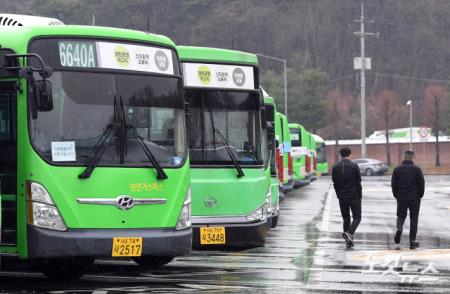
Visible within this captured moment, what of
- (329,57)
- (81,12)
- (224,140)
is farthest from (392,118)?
(224,140)

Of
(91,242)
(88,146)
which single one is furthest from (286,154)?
(91,242)

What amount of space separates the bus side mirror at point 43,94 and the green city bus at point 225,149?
12.1 ft

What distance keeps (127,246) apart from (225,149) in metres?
3.44

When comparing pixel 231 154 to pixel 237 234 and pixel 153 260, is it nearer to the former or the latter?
pixel 237 234

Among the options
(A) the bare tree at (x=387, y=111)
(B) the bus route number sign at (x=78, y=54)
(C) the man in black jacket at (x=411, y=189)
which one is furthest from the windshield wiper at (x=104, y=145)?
(A) the bare tree at (x=387, y=111)

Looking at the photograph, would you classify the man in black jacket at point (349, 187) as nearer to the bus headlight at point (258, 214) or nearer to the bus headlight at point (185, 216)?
the bus headlight at point (258, 214)

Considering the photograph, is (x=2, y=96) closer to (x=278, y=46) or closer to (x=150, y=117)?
(x=150, y=117)

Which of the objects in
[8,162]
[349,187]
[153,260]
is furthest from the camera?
[349,187]

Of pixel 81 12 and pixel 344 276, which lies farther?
pixel 81 12

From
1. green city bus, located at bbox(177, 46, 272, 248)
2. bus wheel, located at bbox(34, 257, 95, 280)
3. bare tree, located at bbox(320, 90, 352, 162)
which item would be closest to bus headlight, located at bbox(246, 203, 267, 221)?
green city bus, located at bbox(177, 46, 272, 248)

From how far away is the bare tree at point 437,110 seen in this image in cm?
8969

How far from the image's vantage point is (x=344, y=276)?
12.6 meters

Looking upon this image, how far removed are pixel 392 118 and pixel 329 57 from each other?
27990 millimetres

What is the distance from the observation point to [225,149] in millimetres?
13898
